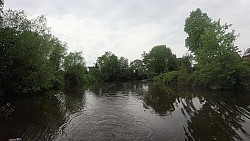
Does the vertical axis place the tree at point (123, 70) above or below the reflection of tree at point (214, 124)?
above

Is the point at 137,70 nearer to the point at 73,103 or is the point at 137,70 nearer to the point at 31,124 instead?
the point at 73,103

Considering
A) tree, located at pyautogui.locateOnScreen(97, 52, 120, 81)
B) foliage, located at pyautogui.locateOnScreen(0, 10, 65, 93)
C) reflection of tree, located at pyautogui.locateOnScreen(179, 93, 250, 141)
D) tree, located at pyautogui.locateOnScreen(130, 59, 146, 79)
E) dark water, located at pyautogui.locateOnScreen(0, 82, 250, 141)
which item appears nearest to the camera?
reflection of tree, located at pyautogui.locateOnScreen(179, 93, 250, 141)

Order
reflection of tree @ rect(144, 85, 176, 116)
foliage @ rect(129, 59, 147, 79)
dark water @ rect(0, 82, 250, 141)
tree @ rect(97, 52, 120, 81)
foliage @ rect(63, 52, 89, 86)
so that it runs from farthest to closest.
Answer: foliage @ rect(129, 59, 147, 79) → tree @ rect(97, 52, 120, 81) → foliage @ rect(63, 52, 89, 86) → reflection of tree @ rect(144, 85, 176, 116) → dark water @ rect(0, 82, 250, 141)

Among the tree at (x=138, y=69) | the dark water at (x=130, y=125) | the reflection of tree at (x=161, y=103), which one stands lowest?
the dark water at (x=130, y=125)

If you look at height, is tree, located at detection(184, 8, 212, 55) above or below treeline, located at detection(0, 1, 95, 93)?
above

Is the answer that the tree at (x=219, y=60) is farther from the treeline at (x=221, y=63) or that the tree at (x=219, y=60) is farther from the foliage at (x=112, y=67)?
the foliage at (x=112, y=67)

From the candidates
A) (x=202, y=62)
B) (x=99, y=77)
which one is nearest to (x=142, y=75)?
(x=99, y=77)

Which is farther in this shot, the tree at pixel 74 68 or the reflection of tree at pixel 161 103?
the tree at pixel 74 68

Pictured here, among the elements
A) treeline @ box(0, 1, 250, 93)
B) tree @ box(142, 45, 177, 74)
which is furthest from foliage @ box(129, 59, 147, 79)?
treeline @ box(0, 1, 250, 93)


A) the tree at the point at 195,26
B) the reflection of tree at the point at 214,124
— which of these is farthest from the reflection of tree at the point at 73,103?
the tree at the point at 195,26

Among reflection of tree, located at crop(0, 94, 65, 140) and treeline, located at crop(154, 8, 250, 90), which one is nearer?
reflection of tree, located at crop(0, 94, 65, 140)

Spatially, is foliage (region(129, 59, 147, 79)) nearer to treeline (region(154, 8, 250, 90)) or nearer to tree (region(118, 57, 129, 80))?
tree (region(118, 57, 129, 80))

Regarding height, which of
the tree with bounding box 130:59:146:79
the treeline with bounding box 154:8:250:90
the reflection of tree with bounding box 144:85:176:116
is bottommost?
the reflection of tree with bounding box 144:85:176:116

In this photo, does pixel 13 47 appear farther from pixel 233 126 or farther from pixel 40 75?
pixel 233 126
